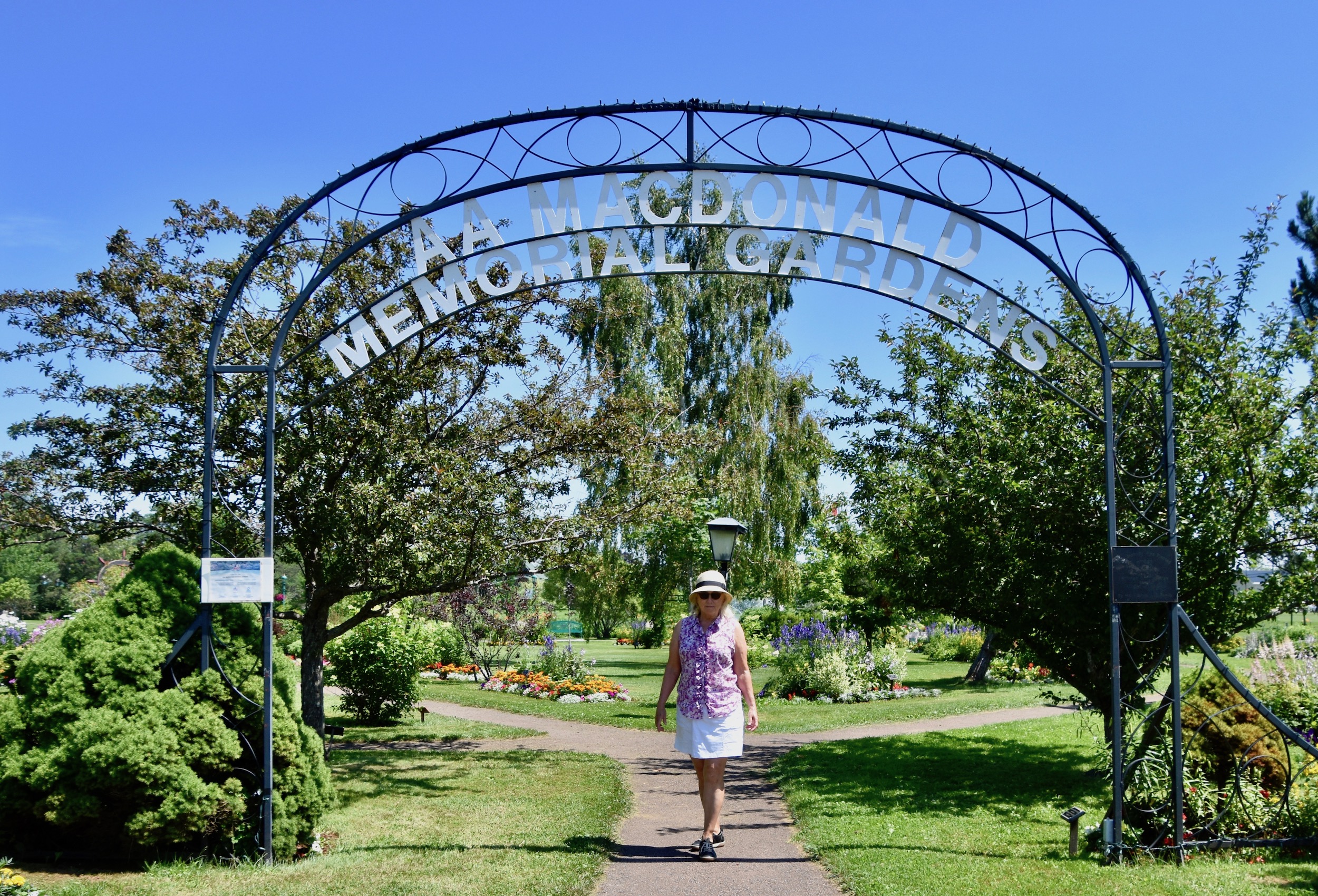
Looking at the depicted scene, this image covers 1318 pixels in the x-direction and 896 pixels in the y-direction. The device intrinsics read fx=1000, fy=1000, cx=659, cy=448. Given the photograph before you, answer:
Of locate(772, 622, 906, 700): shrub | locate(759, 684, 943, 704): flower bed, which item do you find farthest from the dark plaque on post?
locate(772, 622, 906, 700): shrub

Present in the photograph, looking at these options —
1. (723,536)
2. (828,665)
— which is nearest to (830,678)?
(828,665)

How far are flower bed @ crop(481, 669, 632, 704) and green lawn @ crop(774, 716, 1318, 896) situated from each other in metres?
6.92

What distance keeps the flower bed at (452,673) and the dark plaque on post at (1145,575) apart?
19.4m

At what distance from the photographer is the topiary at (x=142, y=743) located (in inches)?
222

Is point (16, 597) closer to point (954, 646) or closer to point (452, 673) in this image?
point (452, 673)

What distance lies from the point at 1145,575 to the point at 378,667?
37.4ft

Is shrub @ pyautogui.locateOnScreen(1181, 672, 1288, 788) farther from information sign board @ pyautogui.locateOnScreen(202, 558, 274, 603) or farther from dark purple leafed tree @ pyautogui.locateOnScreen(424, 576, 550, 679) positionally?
dark purple leafed tree @ pyautogui.locateOnScreen(424, 576, 550, 679)

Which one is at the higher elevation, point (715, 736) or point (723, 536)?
point (723, 536)

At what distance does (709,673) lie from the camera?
609 cm

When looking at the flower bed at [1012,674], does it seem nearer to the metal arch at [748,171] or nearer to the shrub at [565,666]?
the shrub at [565,666]

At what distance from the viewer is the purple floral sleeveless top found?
6059 millimetres

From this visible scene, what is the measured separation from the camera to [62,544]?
75000 mm

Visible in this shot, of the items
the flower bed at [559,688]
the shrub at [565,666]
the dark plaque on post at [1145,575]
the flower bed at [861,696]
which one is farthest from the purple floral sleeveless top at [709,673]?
the shrub at [565,666]

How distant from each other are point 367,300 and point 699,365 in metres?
13.1
